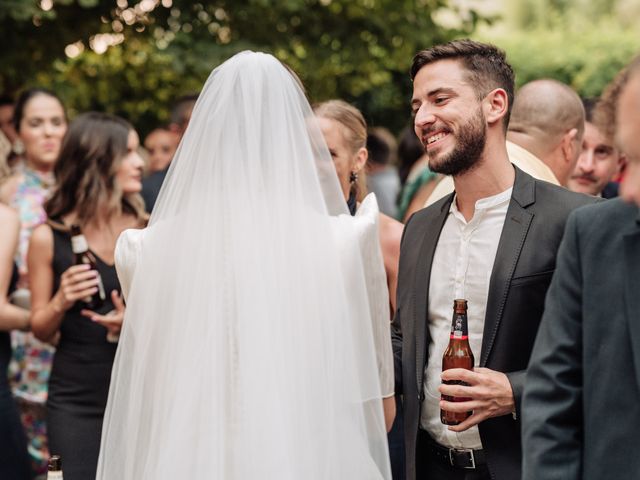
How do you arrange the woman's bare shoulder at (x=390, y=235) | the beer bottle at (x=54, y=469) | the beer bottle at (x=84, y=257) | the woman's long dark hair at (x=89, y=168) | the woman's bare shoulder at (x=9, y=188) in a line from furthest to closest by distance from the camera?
the woman's bare shoulder at (x=9, y=188), the woman's long dark hair at (x=89, y=168), the beer bottle at (x=84, y=257), the woman's bare shoulder at (x=390, y=235), the beer bottle at (x=54, y=469)

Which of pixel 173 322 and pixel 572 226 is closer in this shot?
pixel 572 226

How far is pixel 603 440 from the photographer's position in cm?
245

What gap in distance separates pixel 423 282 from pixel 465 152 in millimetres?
517

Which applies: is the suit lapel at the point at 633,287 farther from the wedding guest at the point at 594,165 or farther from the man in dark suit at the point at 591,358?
the wedding guest at the point at 594,165

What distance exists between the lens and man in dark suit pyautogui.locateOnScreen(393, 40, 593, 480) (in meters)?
3.17

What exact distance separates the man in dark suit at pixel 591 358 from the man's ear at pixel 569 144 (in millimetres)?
2368

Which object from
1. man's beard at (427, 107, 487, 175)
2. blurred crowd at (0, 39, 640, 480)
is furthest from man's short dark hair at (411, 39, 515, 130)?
blurred crowd at (0, 39, 640, 480)

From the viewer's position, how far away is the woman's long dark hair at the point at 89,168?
16.4 ft

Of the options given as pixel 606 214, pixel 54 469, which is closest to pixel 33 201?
pixel 54 469

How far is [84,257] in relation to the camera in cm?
484

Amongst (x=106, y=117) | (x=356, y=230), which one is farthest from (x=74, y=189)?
(x=356, y=230)

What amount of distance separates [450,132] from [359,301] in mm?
749

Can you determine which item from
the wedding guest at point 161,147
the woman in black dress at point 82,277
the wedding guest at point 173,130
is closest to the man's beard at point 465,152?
the woman in black dress at point 82,277

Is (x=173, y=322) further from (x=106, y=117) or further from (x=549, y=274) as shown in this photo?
(x=106, y=117)
